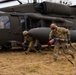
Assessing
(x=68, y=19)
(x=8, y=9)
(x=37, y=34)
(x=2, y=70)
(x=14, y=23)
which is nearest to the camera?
(x=2, y=70)

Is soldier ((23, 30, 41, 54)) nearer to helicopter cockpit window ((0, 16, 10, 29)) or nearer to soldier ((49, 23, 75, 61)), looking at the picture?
helicopter cockpit window ((0, 16, 10, 29))

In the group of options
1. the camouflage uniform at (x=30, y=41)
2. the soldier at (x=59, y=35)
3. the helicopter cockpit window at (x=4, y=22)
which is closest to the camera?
the soldier at (x=59, y=35)

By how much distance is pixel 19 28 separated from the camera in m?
13.0

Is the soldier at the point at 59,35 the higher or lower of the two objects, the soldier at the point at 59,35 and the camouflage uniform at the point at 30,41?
the higher

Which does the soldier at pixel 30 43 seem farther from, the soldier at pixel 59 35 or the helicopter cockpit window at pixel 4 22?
the soldier at pixel 59 35

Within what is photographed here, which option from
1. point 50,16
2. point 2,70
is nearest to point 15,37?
point 50,16

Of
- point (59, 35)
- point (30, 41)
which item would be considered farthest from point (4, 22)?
point (59, 35)

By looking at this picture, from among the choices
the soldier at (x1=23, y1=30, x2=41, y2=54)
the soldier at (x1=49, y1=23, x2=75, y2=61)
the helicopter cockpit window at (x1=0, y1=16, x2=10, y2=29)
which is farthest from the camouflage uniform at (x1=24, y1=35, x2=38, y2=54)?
the soldier at (x1=49, y1=23, x2=75, y2=61)

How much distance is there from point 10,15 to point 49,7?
7.39ft

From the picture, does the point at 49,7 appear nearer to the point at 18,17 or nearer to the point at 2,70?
the point at 18,17

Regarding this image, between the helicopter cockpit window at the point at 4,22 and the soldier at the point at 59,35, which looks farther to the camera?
the helicopter cockpit window at the point at 4,22

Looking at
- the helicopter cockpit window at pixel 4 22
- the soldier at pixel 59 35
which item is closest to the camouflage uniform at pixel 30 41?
the helicopter cockpit window at pixel 4 22

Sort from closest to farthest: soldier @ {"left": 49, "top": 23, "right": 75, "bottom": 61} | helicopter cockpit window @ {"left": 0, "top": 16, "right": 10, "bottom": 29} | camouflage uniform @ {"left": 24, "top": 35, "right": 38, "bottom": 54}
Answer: soldier @ {"left": 49, "top": 23, "right": 75, "bottom": 61}
helicopter cockpit window @ {"left": 0, "top": 16, "right": 10, "bottom": 29}
camouflage uniform @ {"left": 24, "top": 35, "right": 38, "bottom": 54}

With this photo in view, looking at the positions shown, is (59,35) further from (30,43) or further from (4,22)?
(4,22)
